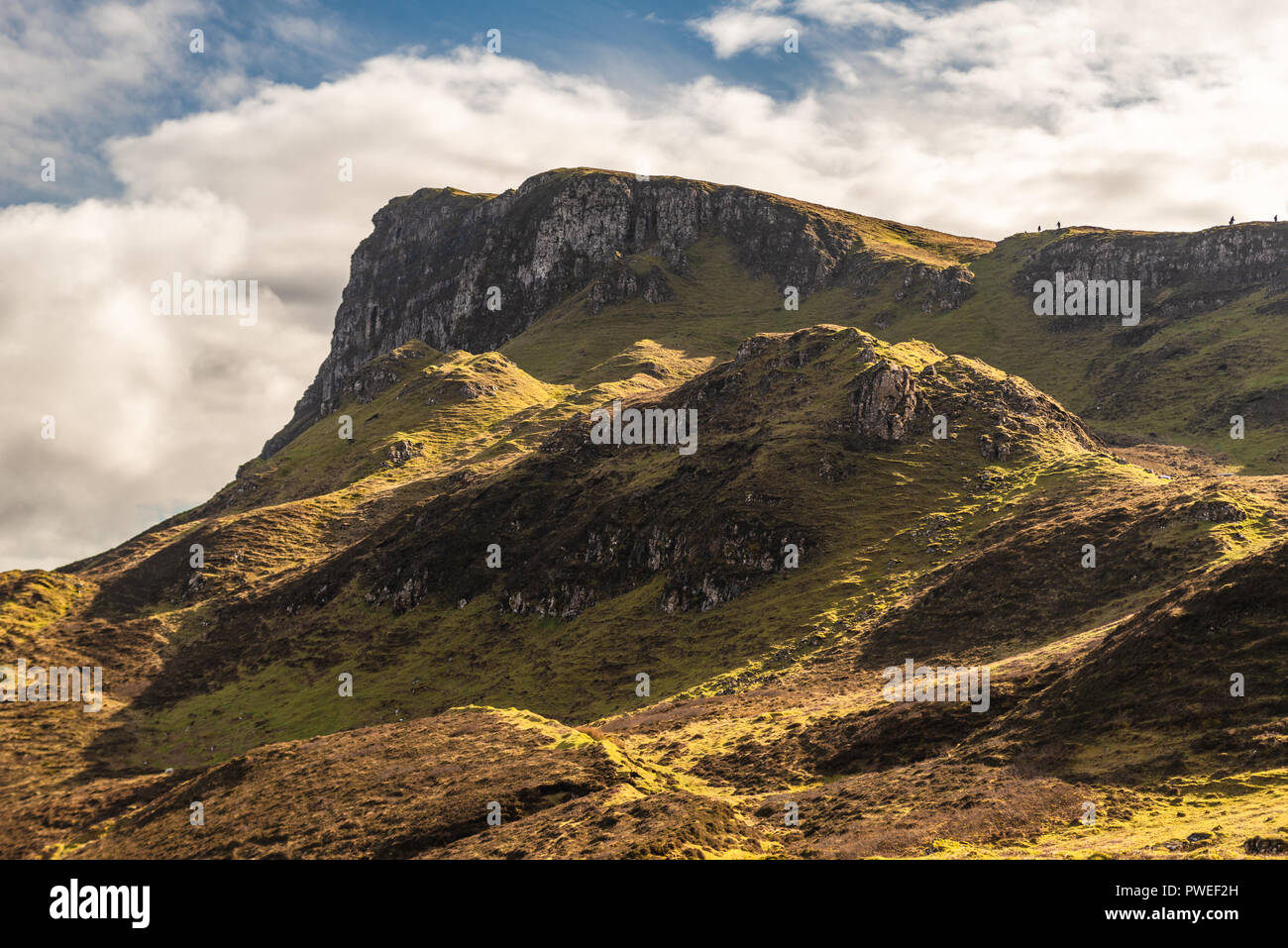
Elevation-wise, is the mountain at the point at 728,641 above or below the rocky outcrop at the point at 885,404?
below

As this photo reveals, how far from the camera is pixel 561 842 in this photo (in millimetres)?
50281

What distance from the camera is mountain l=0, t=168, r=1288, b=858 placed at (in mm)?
51625

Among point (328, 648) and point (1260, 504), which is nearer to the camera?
point (1260, 504)

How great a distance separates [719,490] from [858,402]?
2550cm

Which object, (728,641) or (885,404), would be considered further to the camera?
(885,404)

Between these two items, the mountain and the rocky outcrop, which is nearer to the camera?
the mountain

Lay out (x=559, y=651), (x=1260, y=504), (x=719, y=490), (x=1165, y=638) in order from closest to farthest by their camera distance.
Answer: (x=1165, y=638), (x=1260, y=504), (x=559, y=651), (x=719, y=490)

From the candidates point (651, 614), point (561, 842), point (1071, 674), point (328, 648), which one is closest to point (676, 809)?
point (561, 842)

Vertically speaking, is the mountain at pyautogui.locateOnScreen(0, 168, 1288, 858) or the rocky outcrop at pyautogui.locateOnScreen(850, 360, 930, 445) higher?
the rocky outcrop at pyautogui.locateOnScreen(850, 360, 930, 445)

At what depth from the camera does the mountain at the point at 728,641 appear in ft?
169

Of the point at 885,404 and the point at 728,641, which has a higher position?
the point at 885,404

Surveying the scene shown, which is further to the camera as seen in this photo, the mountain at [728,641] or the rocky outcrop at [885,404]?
the rocky outcrop at [885,404]

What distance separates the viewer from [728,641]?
105562 millimetres
